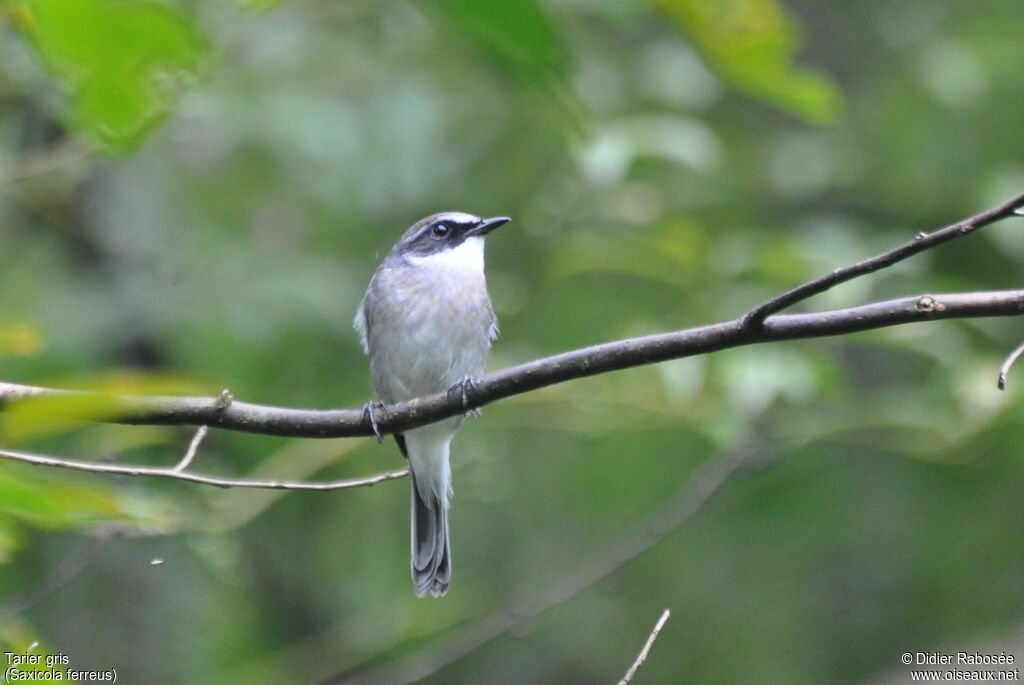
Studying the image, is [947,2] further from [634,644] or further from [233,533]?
[233,533]

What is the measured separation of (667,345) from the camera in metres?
2.53

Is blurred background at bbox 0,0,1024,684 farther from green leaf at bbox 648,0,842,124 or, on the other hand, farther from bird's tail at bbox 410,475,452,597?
green leaf at bbox 648,0,842,124

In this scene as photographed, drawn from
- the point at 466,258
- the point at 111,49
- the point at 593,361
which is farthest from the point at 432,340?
the point at 111,49

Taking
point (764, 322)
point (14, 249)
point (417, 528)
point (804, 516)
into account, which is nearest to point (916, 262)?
point (804, 516)

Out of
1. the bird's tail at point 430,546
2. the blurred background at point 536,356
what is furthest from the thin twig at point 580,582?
the bird's tail at point 430,546

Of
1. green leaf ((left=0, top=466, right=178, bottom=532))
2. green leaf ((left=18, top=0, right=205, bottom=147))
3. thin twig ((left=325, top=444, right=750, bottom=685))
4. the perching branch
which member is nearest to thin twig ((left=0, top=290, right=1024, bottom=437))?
the perching branch

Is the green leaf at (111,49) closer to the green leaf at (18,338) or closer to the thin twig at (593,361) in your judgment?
the thin twig at (593,361)

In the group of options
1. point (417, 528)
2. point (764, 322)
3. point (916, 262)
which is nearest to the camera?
point (764, 322)

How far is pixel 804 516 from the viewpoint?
6.31 m

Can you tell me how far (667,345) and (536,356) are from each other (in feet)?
11.1

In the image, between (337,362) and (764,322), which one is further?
(337,362)

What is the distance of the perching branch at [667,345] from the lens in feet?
7.48

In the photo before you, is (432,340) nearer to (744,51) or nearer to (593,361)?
(593,361)

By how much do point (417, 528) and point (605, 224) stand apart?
2193 millimetres
